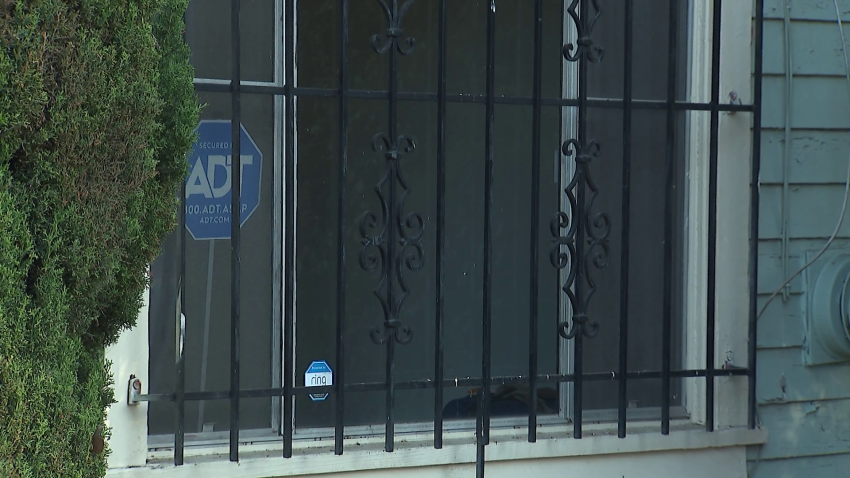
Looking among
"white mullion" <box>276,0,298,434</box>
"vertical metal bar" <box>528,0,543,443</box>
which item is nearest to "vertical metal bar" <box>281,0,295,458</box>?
"white mullion" <box>276,0,298,434</box>

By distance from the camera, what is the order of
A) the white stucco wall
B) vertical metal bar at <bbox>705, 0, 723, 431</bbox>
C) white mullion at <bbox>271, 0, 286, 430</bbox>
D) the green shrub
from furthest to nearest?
vertical metal bar at <bbox>705, 0, 723, 431</bbox>, white mullion at <bbox>271, 0, 286, 430</bbox>, the white stucco wall, the green shrub

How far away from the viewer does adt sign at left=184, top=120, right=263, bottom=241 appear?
12.0ft

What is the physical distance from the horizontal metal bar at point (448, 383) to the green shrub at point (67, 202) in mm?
819

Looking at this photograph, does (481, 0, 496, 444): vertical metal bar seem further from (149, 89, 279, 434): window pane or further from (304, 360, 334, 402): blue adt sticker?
(149, 89, 279, 434): window pane

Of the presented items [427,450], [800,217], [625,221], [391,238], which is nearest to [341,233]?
[391,238]

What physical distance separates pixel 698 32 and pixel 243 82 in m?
2.00

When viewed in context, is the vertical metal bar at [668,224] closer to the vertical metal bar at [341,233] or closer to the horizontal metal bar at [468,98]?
the horizontal metal bar at [468,98]

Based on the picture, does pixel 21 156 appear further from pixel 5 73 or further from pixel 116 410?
pixel 116 410

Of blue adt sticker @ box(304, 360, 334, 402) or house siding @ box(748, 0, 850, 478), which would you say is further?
house siding @ box(748, 0, 850, 478)

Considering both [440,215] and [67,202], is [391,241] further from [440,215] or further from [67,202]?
[67,202]

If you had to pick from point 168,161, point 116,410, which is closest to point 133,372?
point 116,410

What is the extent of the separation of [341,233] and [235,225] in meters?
0.40

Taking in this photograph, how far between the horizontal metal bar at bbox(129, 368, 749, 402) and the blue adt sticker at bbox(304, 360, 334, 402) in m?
0.23

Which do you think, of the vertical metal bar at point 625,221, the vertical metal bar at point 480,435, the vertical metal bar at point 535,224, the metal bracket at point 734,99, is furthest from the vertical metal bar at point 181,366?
the metal bracket at point 734,99
